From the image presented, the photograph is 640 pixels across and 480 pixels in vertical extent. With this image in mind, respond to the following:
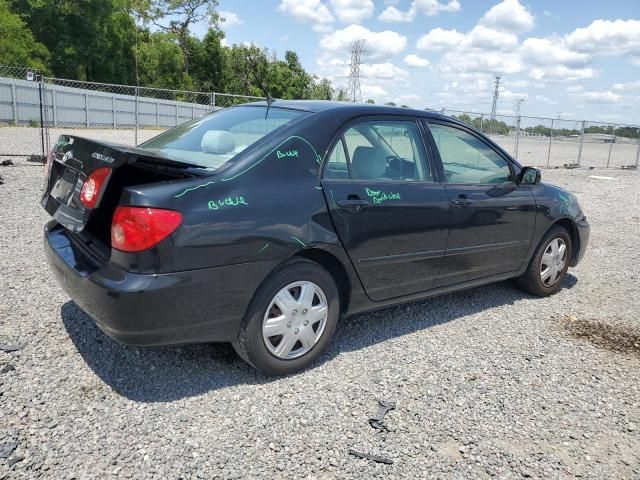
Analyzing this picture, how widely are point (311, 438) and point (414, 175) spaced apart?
2016mm

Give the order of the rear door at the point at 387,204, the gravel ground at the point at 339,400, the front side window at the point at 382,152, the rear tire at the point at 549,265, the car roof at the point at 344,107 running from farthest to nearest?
the rear tire at the point at 549,265 < the car roof at the point at 344,107 < the front side window at the point at 382,152 < the rear door at the point at 387,204 < the gravel ground at the point at 339,400

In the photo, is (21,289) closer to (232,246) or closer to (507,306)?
(232,246)

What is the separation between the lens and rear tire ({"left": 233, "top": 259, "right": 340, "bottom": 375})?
3102mm

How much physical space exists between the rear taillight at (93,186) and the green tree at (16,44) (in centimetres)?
3613

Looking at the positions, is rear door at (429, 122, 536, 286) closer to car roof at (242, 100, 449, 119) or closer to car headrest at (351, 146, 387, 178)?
car roof at (242, 100, 449, 119)

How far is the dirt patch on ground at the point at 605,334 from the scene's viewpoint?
4188 mm

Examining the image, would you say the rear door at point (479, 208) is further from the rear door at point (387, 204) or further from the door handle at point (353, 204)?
the door handle at point (353, 204)

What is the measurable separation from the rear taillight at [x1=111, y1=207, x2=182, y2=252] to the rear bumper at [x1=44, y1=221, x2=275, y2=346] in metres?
0.16

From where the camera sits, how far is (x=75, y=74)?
40.8 metres

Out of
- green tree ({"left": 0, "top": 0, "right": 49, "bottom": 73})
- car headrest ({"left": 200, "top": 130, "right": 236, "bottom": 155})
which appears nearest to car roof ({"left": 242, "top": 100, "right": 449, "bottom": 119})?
car headrest ({"left": 200, "top": 130, "right": 236, "bottom": 155})

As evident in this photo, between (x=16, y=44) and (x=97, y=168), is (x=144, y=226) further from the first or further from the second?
(x=16, y=44)

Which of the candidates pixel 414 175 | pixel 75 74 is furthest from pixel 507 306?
pixel 75 74

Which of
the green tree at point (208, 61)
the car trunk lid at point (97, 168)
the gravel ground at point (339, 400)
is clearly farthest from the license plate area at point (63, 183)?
the green tree at point (208, 61)

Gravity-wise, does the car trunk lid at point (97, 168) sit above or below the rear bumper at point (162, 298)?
above
